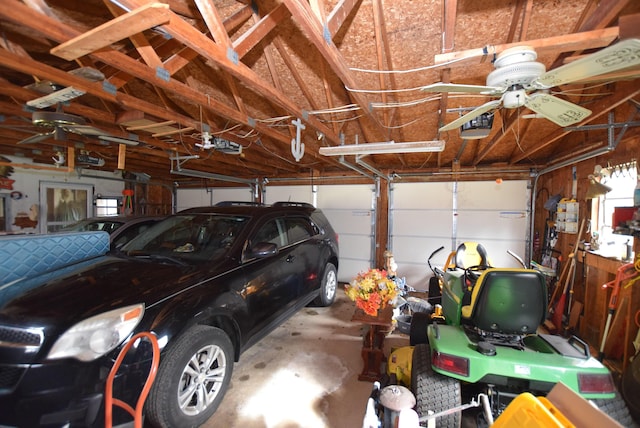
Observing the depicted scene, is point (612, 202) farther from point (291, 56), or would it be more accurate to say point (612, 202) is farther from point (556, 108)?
point (291, 56)

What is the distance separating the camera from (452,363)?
70.7 inches

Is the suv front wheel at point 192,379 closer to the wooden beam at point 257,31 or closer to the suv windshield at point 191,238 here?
the suv windshield at point 191,238

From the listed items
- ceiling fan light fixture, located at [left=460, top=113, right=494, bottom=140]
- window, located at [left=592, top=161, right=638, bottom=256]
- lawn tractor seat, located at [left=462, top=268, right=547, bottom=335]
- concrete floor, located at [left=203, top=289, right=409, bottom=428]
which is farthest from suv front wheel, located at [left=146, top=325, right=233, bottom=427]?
window, located at [left=592, top=161, right=638, bottom=256]

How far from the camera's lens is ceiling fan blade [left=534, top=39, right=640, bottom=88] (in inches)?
47.7

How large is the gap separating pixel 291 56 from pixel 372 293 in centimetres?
285

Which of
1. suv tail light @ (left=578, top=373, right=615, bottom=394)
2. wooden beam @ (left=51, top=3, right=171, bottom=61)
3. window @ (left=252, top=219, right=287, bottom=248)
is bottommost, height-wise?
suv tail light @ (left=578, top=373, right=615, bottom=394)

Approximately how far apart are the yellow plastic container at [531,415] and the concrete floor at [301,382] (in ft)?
4.79

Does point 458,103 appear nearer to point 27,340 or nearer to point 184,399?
point 184,399

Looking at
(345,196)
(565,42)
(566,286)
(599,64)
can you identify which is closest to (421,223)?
(345,196)

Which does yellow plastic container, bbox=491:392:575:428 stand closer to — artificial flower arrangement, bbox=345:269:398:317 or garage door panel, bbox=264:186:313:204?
artificial flower arrangement, bbox=345:269:398:317

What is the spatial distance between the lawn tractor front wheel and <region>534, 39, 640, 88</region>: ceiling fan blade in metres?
2.10

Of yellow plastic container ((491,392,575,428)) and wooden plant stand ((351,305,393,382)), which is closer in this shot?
yellow plastic container ((491,392,575,428))

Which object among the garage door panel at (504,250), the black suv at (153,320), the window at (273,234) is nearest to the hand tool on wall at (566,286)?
the garage door panel at (504,250)

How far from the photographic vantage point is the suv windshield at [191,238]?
8.20 ft
